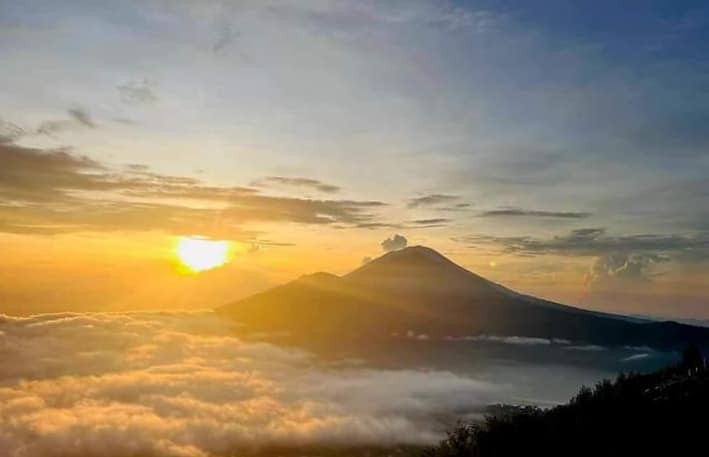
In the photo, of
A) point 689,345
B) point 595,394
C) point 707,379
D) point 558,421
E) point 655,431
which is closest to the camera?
point 655,431

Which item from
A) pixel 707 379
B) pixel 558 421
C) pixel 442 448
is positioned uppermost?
pixel 707 379

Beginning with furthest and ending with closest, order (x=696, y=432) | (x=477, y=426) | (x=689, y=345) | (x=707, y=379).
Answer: (x=689, y=345) → (x=477, y=426) → (x=707, y=379) → (x=696, y=432)

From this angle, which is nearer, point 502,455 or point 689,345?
point 502,455

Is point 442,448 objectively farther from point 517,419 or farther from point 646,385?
point 646,385

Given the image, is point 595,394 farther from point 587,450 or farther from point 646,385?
point 587,450

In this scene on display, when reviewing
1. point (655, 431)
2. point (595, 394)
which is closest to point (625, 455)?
point (655, 431)

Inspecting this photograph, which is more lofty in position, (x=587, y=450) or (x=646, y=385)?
(x=646, y=385)

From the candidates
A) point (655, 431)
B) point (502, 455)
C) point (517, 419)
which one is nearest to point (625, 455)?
point (655, 431)
